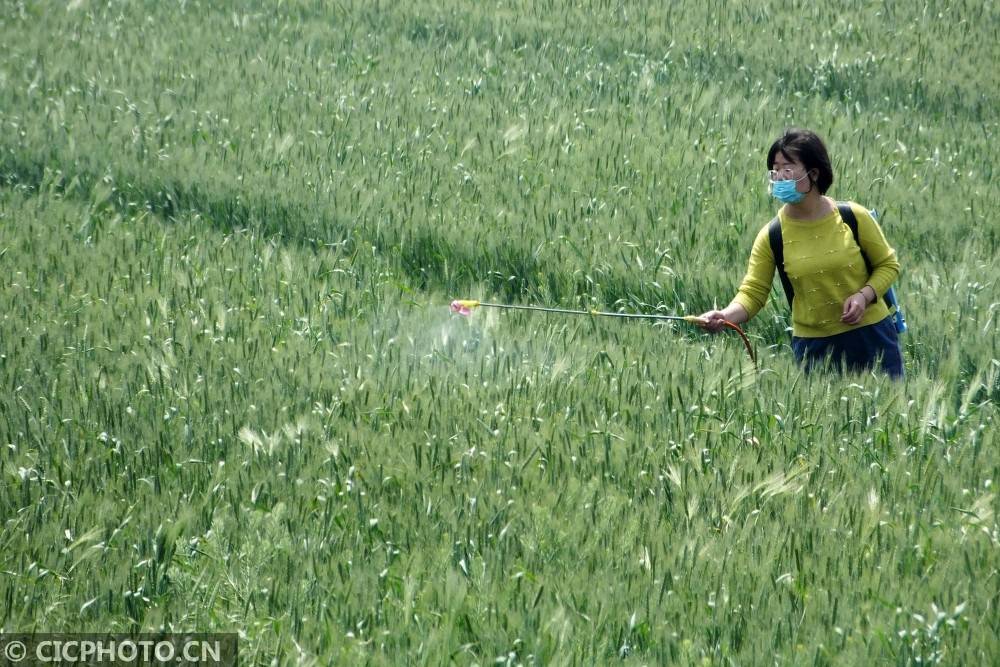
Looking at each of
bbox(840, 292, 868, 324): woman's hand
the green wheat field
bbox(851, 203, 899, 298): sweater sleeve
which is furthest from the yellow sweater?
the green wheat field

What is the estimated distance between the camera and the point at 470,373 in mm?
4773

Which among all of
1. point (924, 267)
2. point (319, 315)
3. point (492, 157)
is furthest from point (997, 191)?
point (319, 315)

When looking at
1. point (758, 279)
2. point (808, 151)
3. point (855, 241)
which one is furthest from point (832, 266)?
point (808, 151)

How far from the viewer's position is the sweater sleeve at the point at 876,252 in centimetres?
496

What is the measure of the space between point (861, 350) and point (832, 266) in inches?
17.8

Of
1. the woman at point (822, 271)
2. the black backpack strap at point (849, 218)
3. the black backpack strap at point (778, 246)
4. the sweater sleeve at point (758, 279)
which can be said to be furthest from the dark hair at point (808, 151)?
the sweater sleeve at point (758, 279)

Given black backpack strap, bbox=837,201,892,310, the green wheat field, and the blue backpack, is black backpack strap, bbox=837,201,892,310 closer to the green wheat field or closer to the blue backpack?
the blue backpack

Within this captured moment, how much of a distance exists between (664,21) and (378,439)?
929cm

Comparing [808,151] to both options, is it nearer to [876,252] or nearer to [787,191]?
[787,191]

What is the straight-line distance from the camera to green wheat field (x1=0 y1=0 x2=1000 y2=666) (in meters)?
3.22

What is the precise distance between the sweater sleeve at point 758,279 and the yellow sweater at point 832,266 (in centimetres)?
3

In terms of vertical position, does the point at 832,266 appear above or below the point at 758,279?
above

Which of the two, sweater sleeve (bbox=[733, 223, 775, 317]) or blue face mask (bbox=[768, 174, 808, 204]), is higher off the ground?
blue face mask (bbox=[768, 174, 808, 204])

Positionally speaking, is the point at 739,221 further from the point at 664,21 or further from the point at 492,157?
the point at 664,21
